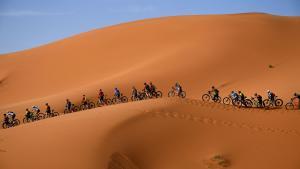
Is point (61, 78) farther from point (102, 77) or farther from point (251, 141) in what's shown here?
point (251, 141)

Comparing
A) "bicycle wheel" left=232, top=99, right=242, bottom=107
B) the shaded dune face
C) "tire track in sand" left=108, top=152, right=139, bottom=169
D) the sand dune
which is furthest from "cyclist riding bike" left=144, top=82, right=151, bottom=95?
"tire track in sand" left=108, top=152, right=139, bottom=169

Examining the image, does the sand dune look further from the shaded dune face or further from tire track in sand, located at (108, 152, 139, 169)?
the shaded dune face

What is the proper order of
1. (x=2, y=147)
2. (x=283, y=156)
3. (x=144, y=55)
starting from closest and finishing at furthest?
1. (x=2, y=147)
2. (x=283, y=156)
3. (x=144, y=55)

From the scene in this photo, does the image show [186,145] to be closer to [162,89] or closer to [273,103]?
[273,103]

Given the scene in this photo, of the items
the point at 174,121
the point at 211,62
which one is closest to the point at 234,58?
the point at 211,62

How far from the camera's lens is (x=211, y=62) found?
36.1m

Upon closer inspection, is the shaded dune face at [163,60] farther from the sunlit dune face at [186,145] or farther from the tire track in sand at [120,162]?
the tire track in sand at [120,162]

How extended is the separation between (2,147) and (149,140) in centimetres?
412

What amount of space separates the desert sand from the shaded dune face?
0.14 metres

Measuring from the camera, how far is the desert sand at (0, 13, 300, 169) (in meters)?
12.0

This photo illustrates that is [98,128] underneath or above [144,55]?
underneath

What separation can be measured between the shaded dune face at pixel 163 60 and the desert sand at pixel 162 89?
0.14 m

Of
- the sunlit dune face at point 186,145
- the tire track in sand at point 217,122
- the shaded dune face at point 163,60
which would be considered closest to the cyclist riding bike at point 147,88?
the shaded dune face at point 163,60

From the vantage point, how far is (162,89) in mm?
33406
